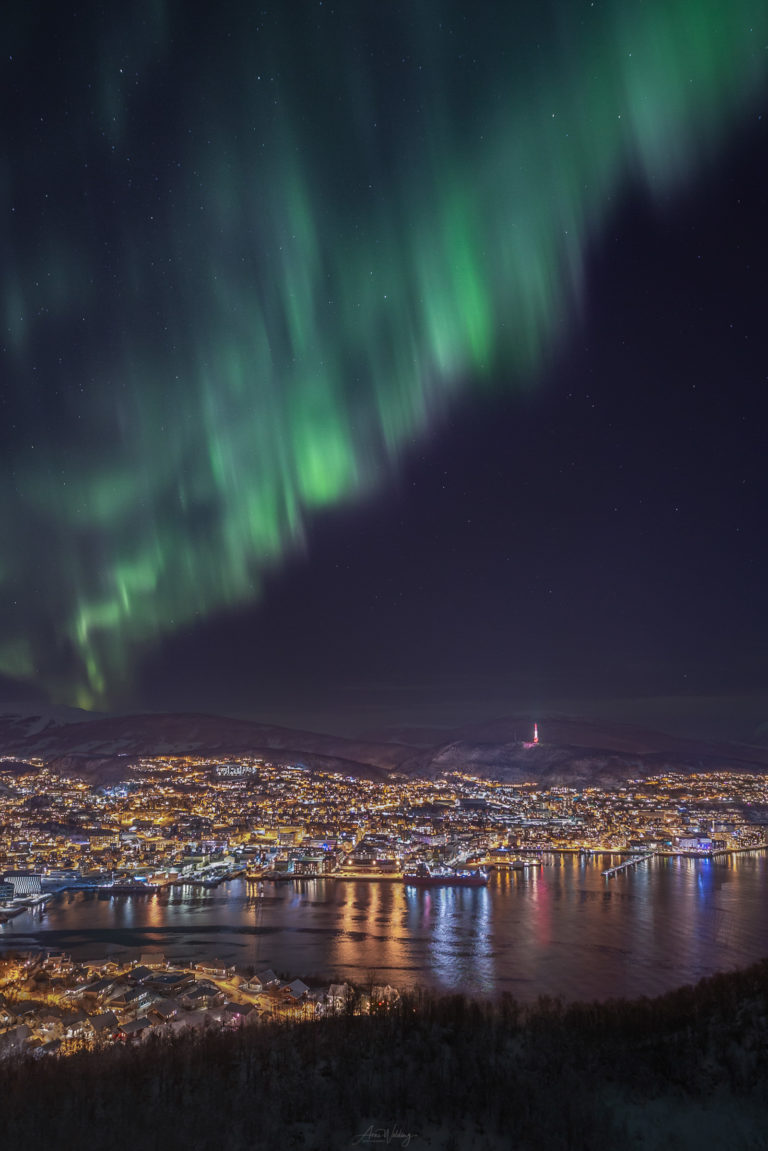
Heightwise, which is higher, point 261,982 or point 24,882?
point 261,982

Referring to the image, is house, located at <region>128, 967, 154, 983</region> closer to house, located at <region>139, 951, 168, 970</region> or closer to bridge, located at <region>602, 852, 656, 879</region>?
house, located at <region>139, 951, 168, 970</region>

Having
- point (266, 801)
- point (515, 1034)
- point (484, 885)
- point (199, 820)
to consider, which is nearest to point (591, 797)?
point (266, 801)

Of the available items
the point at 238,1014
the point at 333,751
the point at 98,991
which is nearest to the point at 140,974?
the point at 98,991

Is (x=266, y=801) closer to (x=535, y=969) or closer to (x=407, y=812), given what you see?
(x=407, y=812)

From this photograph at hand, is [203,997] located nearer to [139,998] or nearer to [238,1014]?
[139,998]

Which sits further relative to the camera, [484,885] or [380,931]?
[484,885]
